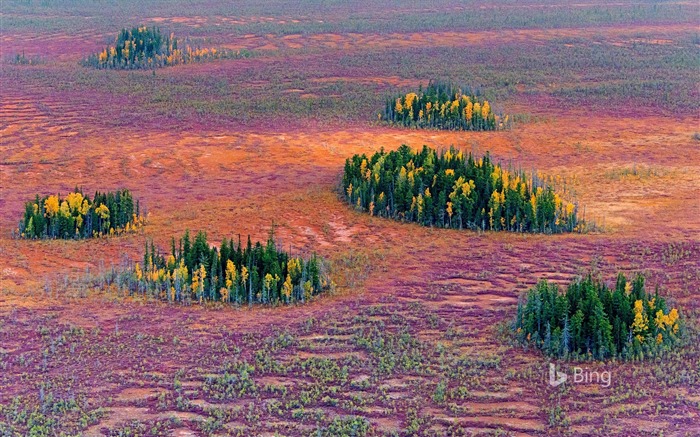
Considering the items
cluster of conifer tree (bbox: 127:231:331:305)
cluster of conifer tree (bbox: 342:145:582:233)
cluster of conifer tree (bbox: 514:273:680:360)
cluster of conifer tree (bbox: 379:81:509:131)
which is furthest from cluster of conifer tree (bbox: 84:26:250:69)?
cluster of conifer tree (bbox: 514:273:680:360)

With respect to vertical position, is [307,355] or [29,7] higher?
[29,7]

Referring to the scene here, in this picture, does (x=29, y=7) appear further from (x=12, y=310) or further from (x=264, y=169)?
(x=12, y=310)

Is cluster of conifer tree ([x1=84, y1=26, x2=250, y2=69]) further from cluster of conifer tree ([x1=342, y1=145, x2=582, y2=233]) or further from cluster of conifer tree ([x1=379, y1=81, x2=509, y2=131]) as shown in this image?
cluster of conifer tree ([x1=342, y1=145, x2=582, y2=233])

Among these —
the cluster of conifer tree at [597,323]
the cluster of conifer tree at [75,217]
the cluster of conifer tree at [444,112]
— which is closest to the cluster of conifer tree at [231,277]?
the cluster of conifer tree at [75,217]

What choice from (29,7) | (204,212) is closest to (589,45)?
(204,212)
